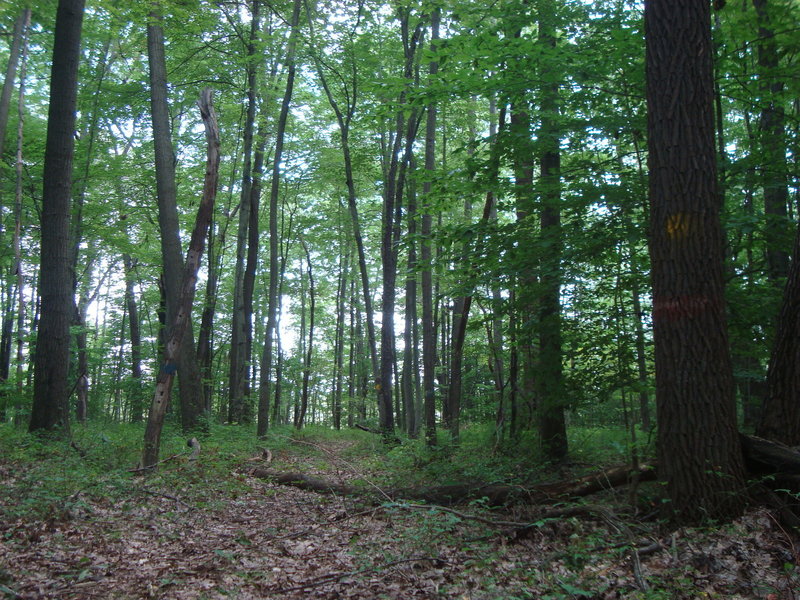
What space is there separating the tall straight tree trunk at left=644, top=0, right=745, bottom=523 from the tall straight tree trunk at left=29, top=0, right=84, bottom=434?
949cm

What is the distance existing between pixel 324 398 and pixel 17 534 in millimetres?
42998

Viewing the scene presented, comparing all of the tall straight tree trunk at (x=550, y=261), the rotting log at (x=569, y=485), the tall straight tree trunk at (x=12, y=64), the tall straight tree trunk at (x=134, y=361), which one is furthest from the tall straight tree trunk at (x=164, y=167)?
the tall straight tree trunk at (x=550, y=261)

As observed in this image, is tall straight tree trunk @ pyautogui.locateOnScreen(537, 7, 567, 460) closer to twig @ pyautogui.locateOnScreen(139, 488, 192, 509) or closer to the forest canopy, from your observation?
the forest canopy

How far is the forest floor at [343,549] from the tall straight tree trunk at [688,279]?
1.39 feet

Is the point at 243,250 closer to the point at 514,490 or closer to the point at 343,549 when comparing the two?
the point at 514,490

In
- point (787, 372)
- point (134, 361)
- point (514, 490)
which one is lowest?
point (514, 490)

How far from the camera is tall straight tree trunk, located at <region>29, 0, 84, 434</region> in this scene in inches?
381

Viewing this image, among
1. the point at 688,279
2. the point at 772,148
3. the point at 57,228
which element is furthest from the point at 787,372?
the point at 57,228

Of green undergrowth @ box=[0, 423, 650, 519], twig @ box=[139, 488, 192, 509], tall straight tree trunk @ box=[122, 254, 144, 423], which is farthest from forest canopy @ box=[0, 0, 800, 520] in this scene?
twig @ box=[139, 488, 192, 509]

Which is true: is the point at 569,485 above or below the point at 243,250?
below

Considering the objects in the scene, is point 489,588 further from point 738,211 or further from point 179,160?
point 179,160

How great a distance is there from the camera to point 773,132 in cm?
666

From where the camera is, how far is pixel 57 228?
9836 mm

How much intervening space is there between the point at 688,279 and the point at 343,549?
406 centimetres
